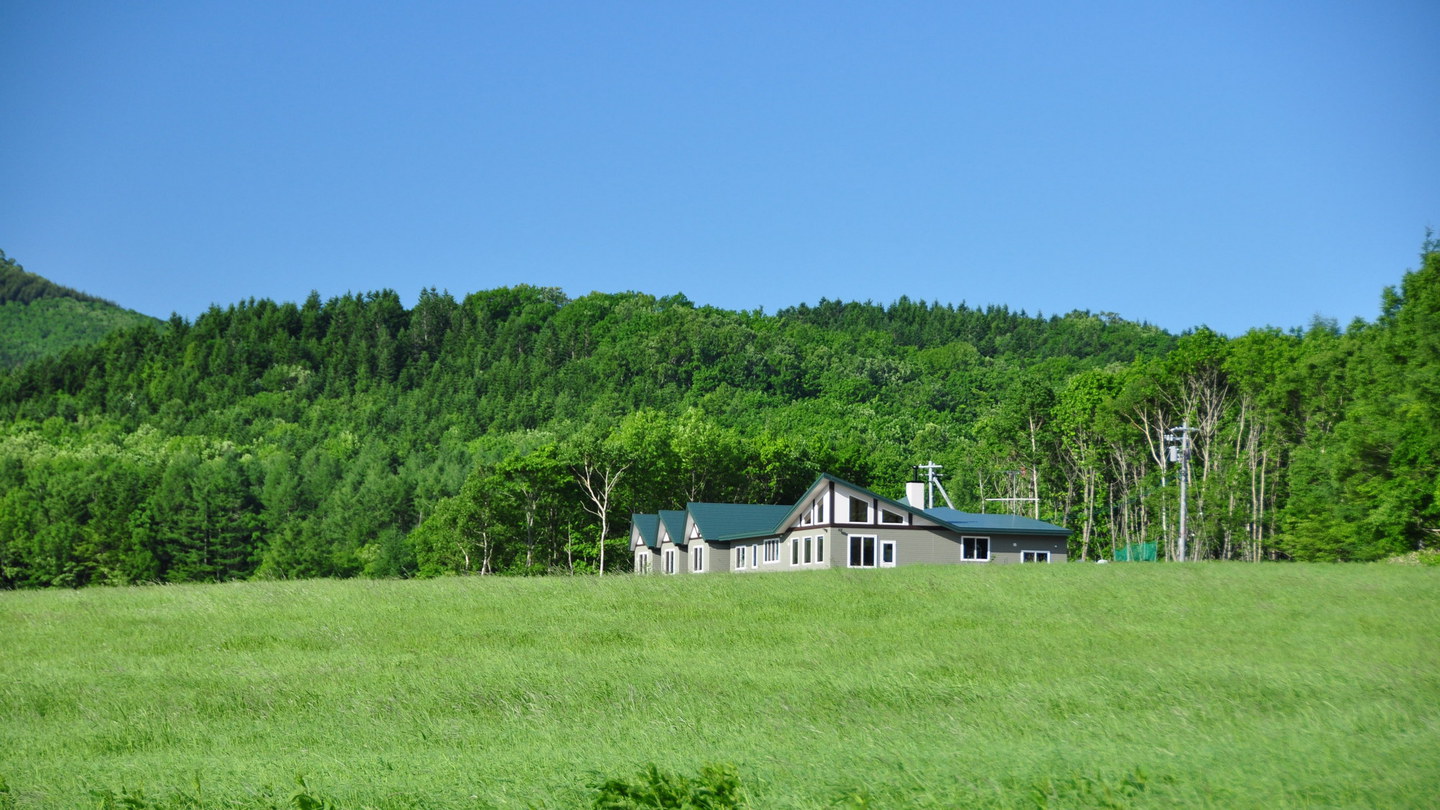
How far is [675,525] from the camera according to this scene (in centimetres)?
6462

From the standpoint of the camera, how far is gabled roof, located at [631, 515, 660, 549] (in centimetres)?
6869

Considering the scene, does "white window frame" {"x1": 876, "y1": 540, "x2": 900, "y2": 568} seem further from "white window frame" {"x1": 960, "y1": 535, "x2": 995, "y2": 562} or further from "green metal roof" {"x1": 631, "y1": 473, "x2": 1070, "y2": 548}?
"white window frame" {"x1": 960, "y1": 535, "x2": 995, "y2": 562}

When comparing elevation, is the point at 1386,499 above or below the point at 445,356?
below

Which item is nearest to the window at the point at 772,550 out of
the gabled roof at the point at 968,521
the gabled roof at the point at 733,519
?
the gabled roof at the point at 733,519

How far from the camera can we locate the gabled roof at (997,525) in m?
51.5

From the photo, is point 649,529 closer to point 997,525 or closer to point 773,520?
point 773,520

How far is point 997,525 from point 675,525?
19125 millimetres

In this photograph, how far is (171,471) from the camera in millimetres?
113500

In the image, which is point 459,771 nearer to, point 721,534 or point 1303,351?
point 721,534

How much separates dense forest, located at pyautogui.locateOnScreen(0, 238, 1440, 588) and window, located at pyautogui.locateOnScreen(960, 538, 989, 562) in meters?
16.2

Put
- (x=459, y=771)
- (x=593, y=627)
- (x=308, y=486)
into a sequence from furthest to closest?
(x=308, y=486), (x=593, y=627), (x=459, y=771)

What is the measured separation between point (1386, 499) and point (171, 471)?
337 feet

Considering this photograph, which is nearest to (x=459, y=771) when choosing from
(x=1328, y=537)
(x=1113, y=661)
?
(x=1113, y=661)


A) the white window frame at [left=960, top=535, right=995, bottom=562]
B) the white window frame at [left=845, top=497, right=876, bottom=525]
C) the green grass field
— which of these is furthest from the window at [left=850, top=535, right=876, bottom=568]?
the green grass field
